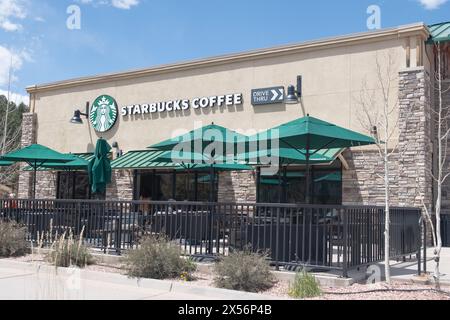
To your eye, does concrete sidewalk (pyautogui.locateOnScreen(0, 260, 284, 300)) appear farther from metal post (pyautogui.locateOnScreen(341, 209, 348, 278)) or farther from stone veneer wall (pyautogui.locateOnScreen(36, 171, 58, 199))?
stone veneer wall (pyautogui.locateOnScreen(36, 171, 58, 199))

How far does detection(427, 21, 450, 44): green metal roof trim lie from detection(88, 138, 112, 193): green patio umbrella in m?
10.1

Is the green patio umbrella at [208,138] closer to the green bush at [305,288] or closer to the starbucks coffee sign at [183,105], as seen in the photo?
the green bush at [305,288]

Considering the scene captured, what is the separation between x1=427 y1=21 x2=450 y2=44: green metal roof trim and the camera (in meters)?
14.6

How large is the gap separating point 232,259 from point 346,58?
403 inches

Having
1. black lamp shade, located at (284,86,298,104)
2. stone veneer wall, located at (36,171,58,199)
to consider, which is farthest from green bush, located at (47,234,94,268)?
stone veneer wall, located at (36,171,58,199)

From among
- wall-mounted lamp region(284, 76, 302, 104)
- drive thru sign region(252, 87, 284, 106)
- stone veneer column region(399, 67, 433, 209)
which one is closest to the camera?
stone veneer column region(399, 67, 433, 209)

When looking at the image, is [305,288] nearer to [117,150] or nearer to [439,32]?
[439,32]

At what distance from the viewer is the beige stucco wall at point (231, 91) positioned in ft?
51.0

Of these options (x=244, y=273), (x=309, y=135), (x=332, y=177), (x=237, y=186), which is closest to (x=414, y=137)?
(x=332, y=177)

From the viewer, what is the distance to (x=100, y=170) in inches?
488

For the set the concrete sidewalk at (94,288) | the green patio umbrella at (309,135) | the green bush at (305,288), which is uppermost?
the green patio umbrella at (309,135)

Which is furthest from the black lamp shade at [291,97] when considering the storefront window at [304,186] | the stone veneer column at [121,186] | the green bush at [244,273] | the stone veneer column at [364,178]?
the green bush at [244,273]

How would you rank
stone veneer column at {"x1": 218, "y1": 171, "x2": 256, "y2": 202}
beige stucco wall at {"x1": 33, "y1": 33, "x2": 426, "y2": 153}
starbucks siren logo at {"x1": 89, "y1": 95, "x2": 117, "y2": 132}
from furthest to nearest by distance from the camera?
starbucks siren logo at {"x1": 89, "y1": 95, "x2": 117, "y2": 132} → stone veneer column at {"x1": 218, "y1": 171, "x2": 256, "y2": 202} → beige stucco wall at {"x1": 33, "y1": 33, "x2": 426, "y2": 153}

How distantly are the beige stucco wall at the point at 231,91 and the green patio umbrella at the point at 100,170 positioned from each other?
6283mm
